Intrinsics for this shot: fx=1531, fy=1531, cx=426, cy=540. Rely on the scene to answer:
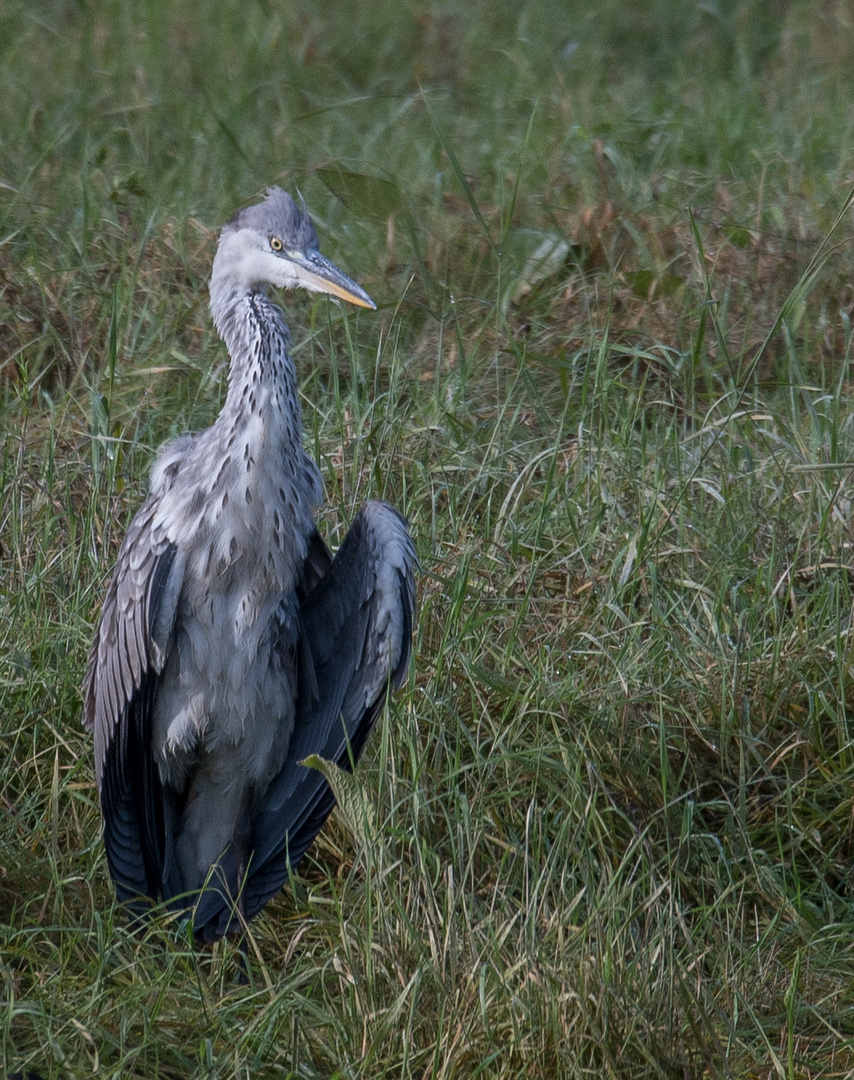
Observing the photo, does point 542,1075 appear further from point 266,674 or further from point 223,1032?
point 266,674

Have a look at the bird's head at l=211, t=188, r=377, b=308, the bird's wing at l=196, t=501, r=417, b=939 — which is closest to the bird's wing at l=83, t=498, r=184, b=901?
the bird's wing at l=196, t=501, r=417, b=939

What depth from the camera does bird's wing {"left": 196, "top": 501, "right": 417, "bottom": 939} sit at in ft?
10.4

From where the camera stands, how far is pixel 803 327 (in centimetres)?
510

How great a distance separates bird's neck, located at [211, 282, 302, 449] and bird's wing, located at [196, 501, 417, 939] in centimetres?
27

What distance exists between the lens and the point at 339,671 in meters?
3.34

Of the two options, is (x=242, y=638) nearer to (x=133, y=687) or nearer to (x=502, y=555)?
(x=133, y=687)

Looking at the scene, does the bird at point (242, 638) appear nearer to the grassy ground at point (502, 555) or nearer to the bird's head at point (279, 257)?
the bird's head at point (279, 257)

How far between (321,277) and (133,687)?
1.00m

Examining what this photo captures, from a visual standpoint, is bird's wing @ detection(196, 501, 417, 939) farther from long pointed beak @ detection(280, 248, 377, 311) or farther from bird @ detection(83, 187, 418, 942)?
long pointed beak @ detection(280, 248, 377, 311)

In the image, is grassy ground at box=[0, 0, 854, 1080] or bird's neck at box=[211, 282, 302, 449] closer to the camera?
grassy ground at box=[0, 0, 854, 1080]

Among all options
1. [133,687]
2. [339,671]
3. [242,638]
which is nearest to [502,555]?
[339,671]

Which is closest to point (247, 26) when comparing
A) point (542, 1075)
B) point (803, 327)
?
point (803, 327)

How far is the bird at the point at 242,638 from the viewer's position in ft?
10.4

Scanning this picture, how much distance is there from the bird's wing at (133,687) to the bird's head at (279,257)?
57cm
